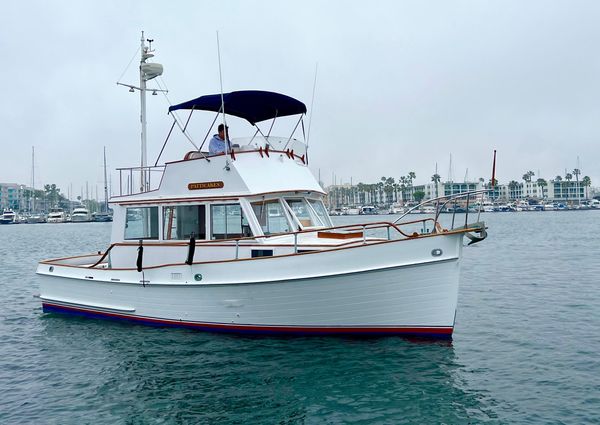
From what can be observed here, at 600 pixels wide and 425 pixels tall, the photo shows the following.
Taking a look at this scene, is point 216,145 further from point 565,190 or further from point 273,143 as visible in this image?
point 565,190

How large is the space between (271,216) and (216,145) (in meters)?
2.34

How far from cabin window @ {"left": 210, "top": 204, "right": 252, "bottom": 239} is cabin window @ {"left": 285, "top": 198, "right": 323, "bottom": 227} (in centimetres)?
131

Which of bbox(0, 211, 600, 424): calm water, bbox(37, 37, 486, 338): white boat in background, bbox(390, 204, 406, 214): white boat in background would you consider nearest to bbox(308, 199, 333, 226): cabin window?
bbox(37, 37, 486, 338): white boat in background

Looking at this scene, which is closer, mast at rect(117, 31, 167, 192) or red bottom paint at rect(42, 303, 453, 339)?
red bottom paint at rect(42, 303, 453, 339)

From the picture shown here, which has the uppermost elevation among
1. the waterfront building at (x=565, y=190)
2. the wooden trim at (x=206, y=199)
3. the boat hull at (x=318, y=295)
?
the waterfront building at (x=565, y=190)

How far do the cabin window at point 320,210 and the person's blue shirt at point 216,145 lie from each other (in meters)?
2.65

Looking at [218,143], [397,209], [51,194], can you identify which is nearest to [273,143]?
[218,143]

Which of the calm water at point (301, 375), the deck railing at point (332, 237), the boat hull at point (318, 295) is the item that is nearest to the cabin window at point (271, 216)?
the deck railing at point (332, 237)

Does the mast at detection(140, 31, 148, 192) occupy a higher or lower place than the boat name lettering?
higher

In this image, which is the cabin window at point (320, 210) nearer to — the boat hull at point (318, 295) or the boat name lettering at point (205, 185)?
the boat name lettering at point (205, 185)

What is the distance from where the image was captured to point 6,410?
8.23 metres

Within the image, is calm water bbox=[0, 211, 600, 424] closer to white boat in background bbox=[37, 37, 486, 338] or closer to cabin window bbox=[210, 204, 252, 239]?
white boat in background bbox=[37, 37, 486, 338]

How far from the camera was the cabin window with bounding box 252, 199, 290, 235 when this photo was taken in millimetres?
11852

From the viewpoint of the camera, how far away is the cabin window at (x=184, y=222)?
12203 millimetres
